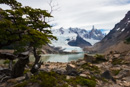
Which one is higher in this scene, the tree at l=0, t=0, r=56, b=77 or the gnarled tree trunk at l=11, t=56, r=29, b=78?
the tree at l=0, t=0, r=56, b=77

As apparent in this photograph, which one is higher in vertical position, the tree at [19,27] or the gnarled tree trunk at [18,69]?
the tree at [19,27]

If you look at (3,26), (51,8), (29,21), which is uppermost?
(51,8)

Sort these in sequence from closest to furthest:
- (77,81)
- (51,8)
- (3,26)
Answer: (3,26)
(77,81)
(51,8)

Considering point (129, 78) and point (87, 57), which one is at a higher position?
point (87, 57)

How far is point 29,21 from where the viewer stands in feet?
49.4

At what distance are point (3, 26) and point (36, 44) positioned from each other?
16.1 ft

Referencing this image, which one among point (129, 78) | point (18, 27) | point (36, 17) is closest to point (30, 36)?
point (18, 27)

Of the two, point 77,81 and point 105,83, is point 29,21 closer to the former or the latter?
point 77,81

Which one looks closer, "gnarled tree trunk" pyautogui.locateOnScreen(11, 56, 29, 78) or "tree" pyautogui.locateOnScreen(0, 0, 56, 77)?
"tree" pyautogui.locateOnScreen(0, 0, 56, 77)

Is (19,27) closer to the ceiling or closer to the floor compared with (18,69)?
closer to the ceiling

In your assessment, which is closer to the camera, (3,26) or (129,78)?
(3,26)

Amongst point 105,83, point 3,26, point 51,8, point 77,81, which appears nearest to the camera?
point 3,26

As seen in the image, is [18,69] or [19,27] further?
[18,69]

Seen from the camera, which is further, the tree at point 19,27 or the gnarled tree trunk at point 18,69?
the gnarled tree trunk at point 18,69
